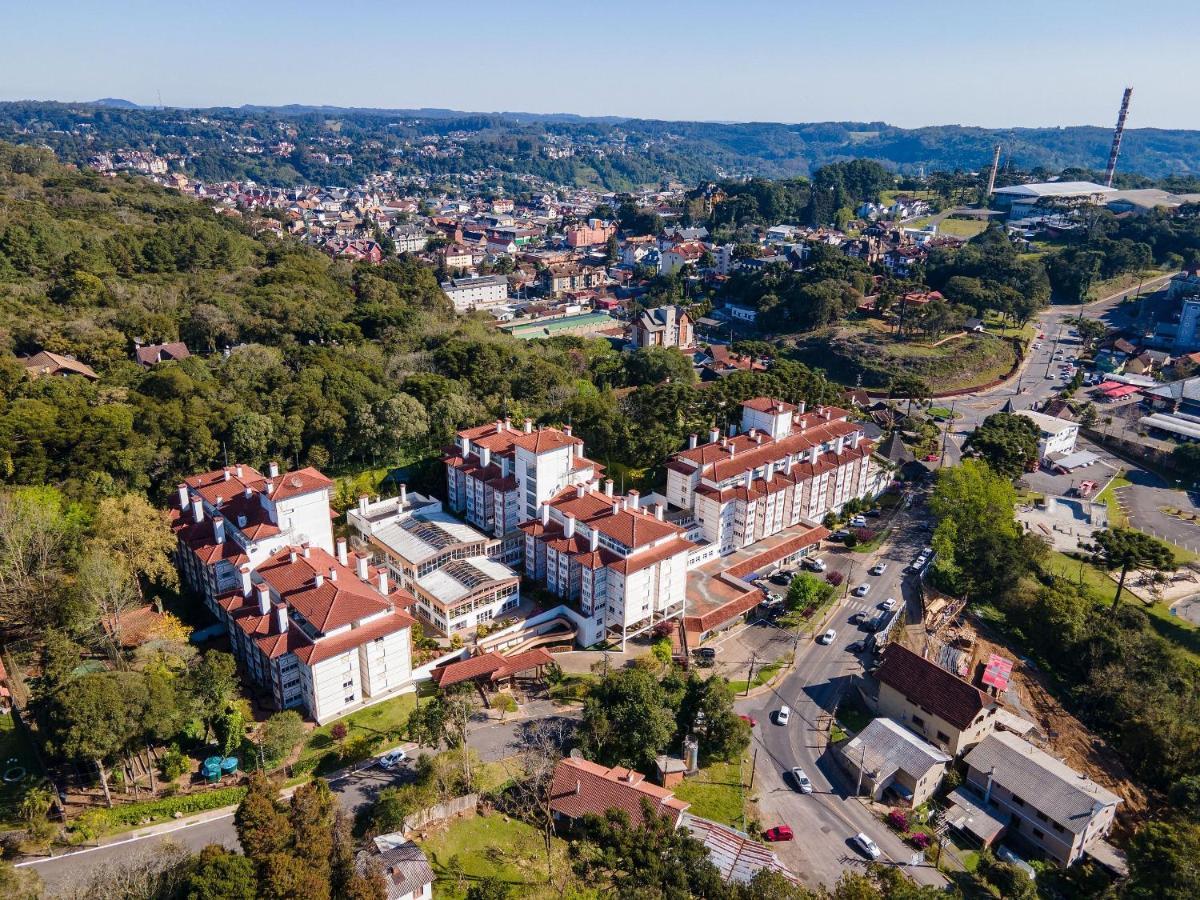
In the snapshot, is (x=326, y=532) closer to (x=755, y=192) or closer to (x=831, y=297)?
(x=831, y=297)

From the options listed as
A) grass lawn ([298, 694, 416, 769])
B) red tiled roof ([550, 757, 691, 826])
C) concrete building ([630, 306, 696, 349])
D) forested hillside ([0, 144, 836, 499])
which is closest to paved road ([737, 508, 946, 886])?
red tiled roof ([550, 757, 691, 826])

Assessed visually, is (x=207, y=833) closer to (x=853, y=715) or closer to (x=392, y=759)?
(x=392, y=759)

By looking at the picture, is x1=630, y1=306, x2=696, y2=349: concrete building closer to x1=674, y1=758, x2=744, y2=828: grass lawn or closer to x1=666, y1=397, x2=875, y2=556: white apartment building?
x1=666, y1=397, x2=875, y2=556: white apartment building

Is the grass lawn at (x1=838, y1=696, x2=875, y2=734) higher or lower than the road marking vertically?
lower

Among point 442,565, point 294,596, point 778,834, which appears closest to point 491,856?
point 778,834

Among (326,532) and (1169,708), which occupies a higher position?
(326,532)

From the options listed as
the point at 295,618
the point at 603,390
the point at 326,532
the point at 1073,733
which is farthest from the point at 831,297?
the point at 295,618

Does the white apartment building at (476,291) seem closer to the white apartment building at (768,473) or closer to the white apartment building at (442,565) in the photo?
the white apartment building at (768,473)
